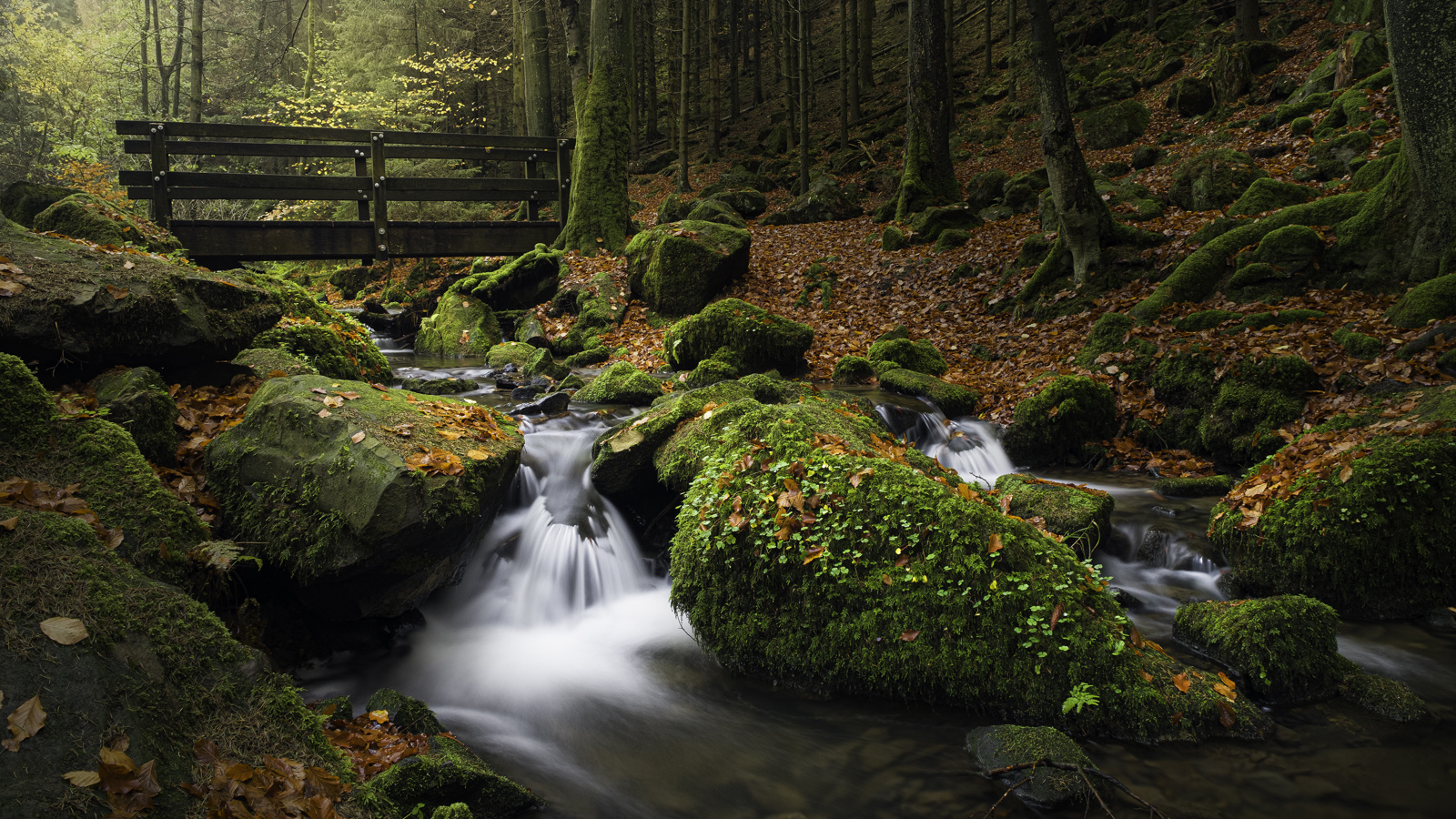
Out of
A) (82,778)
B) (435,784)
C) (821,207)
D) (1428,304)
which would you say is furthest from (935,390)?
(821,207)

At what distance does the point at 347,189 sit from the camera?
46.4 feet

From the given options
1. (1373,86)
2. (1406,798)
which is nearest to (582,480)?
(1406,798)

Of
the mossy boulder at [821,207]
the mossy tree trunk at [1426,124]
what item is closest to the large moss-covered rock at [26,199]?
the mossy boulder at [821,207]

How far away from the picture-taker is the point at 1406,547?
15.6 feet

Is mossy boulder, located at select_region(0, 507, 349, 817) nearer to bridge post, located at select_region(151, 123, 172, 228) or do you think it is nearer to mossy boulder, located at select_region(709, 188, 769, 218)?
bridge post, located at select_region(151, 123, 172, 228)

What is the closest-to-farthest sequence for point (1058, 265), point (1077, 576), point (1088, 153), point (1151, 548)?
point (1077, 576) → point (1151, 548) → point (1058, 265) → point (1088, 153)

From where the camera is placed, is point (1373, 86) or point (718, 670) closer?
point (718, 670)

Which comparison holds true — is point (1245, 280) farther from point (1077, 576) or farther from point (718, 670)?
point (718, 670)

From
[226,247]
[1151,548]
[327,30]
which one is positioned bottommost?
[1151,548]

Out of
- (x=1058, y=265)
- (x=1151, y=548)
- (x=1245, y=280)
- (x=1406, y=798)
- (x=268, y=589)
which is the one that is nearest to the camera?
(x=1406, y=798)

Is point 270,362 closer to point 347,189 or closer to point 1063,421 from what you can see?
point 1063,421

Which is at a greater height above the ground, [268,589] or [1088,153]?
[1088,153]

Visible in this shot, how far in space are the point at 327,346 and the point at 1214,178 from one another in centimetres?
1266

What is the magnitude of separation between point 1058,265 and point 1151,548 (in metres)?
6.38
